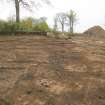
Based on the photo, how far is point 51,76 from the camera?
562 cm

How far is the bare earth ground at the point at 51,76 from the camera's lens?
4609mm

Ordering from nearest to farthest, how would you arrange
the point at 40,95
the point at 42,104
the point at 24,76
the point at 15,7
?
the point at 42,104, the point at 40,95, the point at 24,76, the point at 15,7

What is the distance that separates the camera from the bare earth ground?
15.1 ft

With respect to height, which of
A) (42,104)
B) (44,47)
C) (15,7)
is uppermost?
(15,7)

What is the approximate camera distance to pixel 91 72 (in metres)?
5.93

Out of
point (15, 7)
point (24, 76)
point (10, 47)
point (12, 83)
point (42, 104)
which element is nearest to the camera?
point (42, 104)

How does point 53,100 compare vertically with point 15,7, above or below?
below

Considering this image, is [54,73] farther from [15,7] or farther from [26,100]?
[15,7]

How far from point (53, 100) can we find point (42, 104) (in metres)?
0.22

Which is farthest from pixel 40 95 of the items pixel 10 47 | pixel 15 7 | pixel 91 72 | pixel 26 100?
pixel 15 7

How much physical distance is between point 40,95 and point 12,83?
78cm

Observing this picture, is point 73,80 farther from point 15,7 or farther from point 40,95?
point 15,7

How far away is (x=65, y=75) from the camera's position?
572cm

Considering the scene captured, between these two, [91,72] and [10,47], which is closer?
[91,72]
